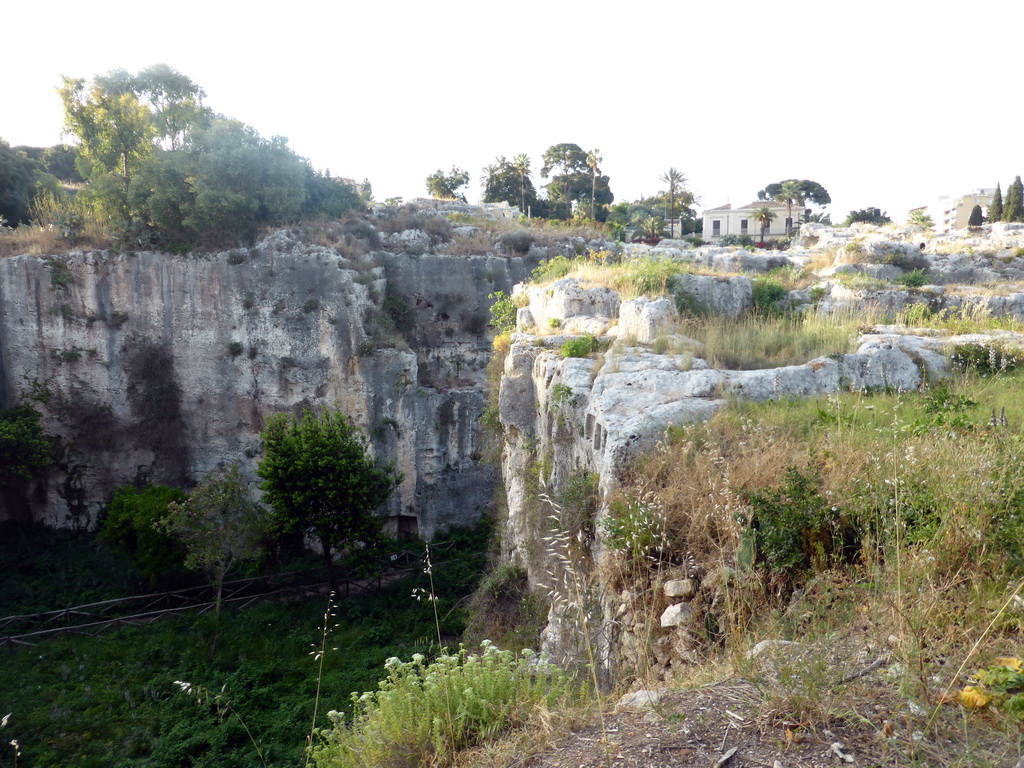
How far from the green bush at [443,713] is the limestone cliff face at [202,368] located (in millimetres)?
14139

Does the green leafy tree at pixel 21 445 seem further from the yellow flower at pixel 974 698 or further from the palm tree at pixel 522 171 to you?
the palm tree at pixel 522 171

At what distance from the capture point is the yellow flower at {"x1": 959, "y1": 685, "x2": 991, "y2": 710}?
2.13m

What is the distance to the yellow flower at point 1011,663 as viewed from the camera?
2.20m

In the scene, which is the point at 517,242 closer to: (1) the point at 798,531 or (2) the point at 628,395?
(2) the point at 628,395

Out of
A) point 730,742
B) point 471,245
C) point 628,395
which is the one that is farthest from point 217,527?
point 730,742

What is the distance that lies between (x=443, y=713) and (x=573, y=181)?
1744 inches

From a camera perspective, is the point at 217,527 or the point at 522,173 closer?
the point at 217,527

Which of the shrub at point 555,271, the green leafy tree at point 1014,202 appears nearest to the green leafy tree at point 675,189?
the green leafy tree at point 1014,202

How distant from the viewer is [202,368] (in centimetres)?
1720

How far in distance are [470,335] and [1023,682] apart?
17415mm

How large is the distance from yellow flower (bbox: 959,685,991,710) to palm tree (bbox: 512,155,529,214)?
38.4 m

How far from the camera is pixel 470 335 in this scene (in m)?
19.0

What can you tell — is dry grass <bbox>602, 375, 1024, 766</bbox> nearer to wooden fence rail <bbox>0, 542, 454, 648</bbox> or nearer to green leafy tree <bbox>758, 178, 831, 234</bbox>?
wooden fence rail <bbox>0, 542, 454, 648</bbox>

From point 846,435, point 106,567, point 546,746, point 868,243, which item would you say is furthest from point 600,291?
point 106,567
